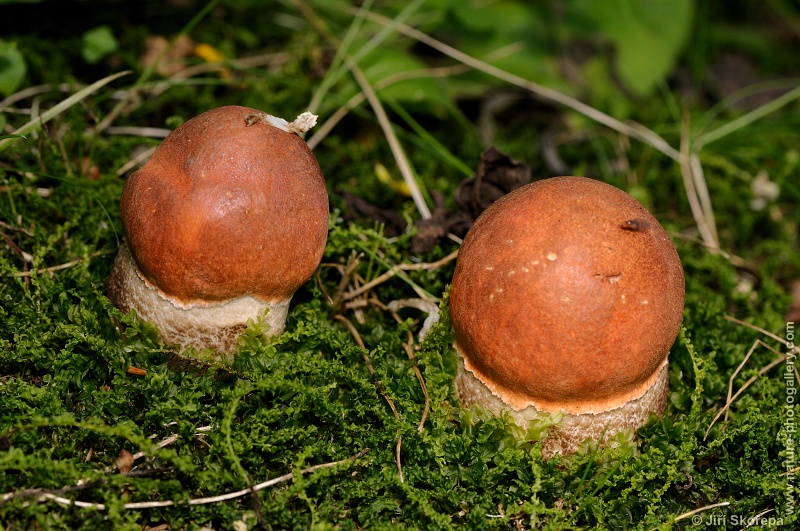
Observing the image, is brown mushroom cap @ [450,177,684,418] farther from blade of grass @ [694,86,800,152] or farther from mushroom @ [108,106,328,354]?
blade of grass @ [694,86,800,152]

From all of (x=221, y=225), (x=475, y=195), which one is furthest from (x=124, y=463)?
(x=475, y=195)

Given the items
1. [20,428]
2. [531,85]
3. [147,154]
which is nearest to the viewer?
[20,428]

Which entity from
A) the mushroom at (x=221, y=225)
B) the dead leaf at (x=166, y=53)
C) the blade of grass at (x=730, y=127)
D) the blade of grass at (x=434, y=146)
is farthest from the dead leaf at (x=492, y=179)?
the dead leaf at (x=166, y=53)

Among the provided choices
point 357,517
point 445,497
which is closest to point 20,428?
point 357,517

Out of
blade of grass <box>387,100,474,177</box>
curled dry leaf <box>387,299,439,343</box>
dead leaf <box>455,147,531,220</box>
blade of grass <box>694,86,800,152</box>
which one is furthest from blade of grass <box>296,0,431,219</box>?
blade of grass <box>694,86,800,152</box>

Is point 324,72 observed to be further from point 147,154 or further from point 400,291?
point 400,291

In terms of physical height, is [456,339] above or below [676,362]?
above

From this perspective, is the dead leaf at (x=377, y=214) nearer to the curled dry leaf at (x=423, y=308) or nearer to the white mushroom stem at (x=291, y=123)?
the curled dry leaf at (x=423, y=308)
